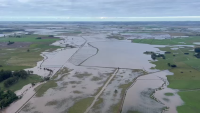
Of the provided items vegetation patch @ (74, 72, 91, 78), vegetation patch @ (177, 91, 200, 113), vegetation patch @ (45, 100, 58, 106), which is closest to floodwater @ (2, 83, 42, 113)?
vegetation patch @ (45, 100, 58, 106)

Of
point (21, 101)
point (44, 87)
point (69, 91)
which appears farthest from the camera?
point (44, 87)

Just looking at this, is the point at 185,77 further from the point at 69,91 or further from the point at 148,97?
the point at 69,91

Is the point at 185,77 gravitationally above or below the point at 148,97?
above

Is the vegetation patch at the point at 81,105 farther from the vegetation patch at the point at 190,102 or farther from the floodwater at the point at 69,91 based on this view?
the vegetation patch at the point at 190,102

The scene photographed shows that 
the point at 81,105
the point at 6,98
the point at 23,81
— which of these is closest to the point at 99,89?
the point at 81,105

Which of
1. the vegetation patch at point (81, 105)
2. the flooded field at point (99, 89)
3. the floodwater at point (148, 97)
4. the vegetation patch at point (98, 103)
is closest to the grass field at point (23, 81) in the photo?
the flooded field at point (99, 89)

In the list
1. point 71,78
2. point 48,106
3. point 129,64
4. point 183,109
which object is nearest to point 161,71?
point 129,64
